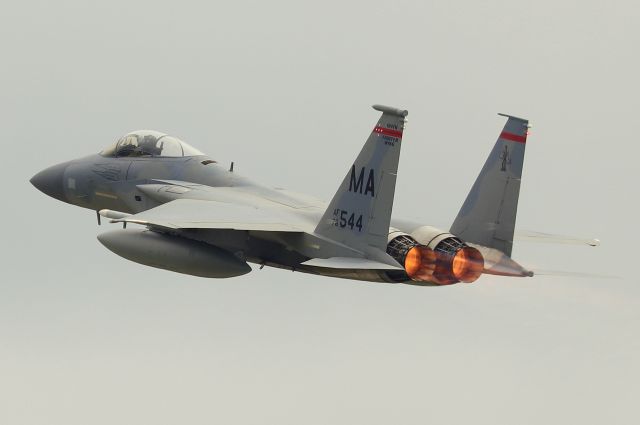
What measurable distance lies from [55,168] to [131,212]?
3.02m

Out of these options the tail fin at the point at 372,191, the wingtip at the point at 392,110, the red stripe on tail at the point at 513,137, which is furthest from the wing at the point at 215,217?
the red stripe on tail at the point at 513,137

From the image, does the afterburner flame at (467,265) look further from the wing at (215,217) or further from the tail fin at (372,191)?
the wing at (215,217)

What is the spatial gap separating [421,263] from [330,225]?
6.73 ft

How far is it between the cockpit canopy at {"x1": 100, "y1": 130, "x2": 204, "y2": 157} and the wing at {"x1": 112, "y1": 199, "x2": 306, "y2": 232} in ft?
11.0

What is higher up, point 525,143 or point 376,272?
point 525,143

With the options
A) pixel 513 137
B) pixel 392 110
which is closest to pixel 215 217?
pixel 392 110

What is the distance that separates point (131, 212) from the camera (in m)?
46.1

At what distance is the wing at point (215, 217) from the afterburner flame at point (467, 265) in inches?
Answer: 133

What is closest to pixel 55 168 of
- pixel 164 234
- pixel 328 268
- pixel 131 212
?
pixel 131 212

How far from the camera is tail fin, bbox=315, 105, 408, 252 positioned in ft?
131

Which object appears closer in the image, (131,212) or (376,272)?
(376,272)

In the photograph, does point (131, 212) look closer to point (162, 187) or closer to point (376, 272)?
point (162, 187)

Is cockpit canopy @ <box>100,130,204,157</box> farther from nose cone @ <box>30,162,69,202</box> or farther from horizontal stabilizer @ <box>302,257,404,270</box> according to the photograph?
horizontal stabilizer @ <box>302,257,404,270</box>

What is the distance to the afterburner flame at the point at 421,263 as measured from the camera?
40688 millimetres
